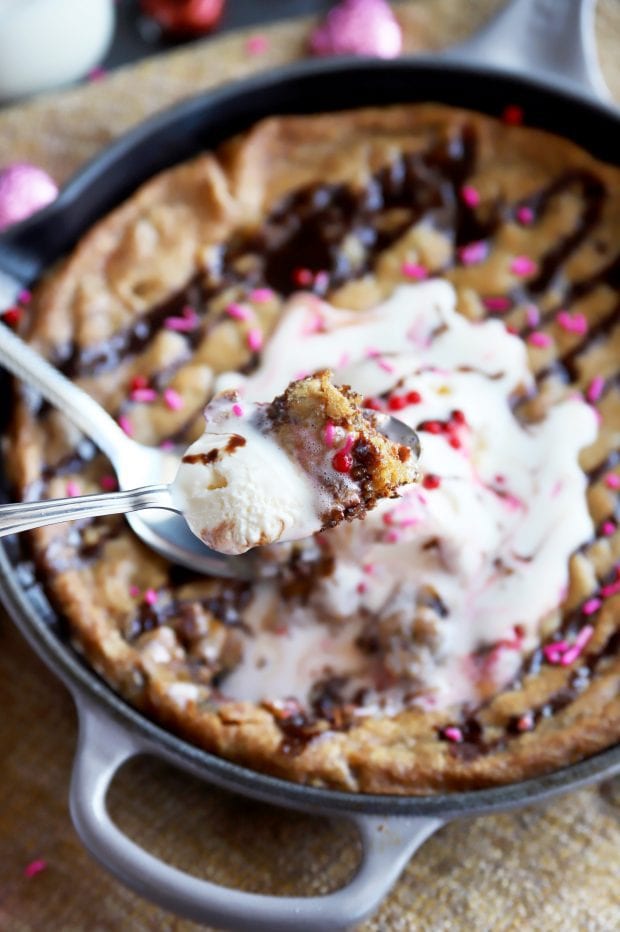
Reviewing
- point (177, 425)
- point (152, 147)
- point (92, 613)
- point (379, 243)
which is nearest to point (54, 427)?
point (177, 425)

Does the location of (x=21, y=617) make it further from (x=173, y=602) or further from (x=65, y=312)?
(x=65, y=312)

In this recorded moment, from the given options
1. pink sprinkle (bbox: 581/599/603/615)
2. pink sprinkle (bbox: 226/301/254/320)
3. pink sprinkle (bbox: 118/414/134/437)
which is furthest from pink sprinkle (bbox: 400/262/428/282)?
pink sprinkle (bbox: 581/599/603/615)

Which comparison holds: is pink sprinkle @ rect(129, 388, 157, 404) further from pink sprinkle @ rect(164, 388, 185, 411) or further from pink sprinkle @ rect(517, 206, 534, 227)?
pink sprinkle @ rect(517, 206, 534, 227)

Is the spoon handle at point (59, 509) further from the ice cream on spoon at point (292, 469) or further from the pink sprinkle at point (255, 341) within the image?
the pink sprinkle at point (255, 341)

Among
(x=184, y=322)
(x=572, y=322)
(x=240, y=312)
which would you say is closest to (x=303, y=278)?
(x=240, y=312)

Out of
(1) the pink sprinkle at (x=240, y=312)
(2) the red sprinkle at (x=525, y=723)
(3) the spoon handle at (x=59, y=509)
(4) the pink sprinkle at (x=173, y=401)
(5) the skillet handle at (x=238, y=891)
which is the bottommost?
(5) the skillet handle at (x=238, y=891)

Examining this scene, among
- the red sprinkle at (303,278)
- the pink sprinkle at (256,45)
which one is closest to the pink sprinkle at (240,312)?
the red sprinkle at (303,278)
